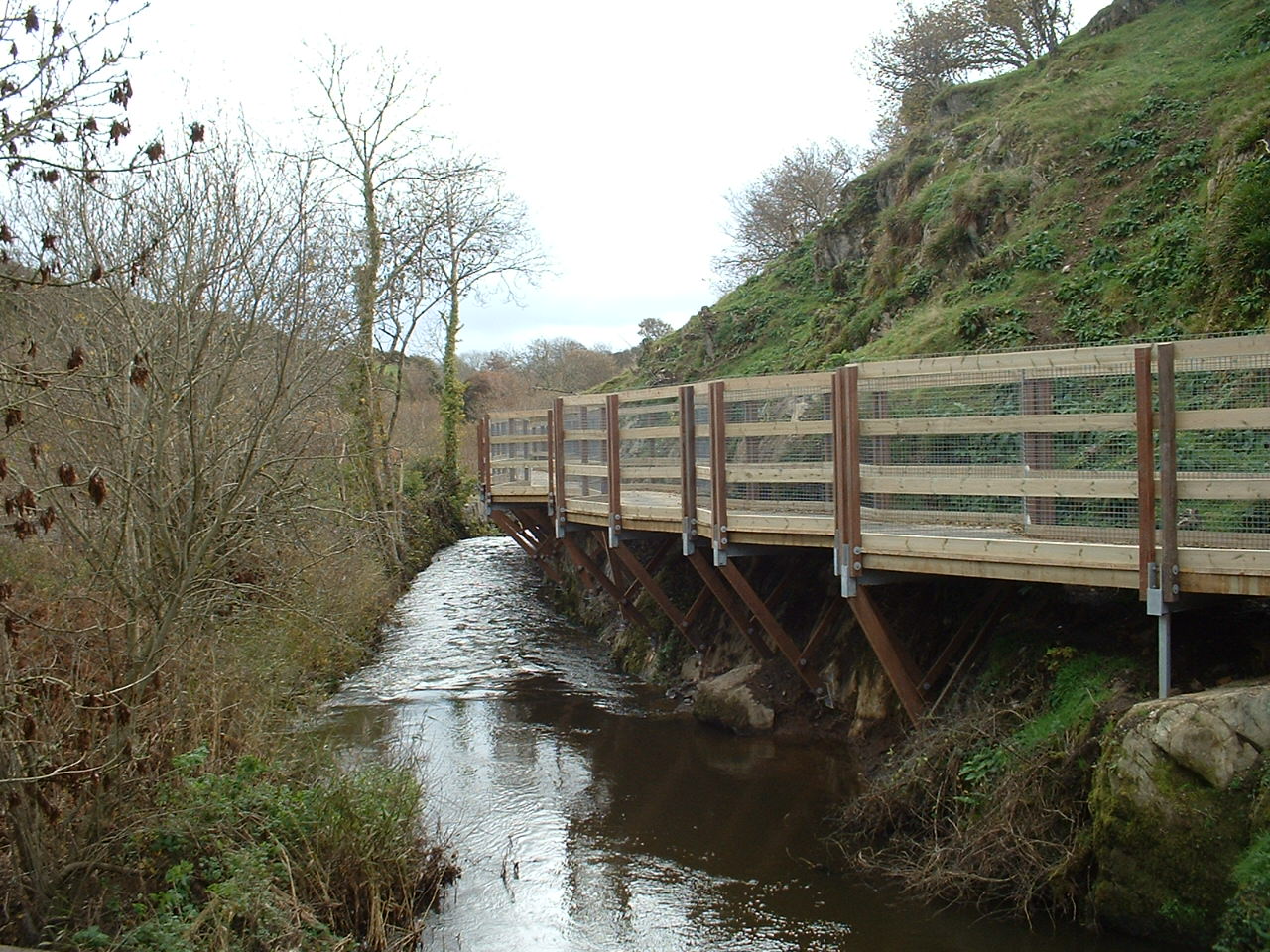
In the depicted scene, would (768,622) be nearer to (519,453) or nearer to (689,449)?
(689,449)

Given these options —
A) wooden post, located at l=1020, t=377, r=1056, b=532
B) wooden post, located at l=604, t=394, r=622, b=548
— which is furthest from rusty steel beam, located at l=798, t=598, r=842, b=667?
wooden post, located at l=1020, t=377, r=1056, b=532

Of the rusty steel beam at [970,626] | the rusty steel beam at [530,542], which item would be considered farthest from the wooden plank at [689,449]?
→ the rusty steel beam at [530,542]

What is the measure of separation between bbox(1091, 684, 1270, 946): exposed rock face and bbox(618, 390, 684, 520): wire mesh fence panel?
5.70 m

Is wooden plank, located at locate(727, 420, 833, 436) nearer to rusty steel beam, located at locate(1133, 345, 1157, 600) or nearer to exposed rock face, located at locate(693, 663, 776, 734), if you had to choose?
rusty steel beam, located at locate(1133, 345, 1157, 600)

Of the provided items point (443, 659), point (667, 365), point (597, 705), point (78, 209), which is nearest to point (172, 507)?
point (78, 209)

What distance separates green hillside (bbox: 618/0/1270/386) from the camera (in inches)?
463

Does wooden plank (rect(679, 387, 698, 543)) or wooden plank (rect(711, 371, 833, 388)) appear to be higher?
wooden plank (rect(711, 371, 833, 388))

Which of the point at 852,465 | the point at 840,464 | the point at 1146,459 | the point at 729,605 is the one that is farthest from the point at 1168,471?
the point at 729,605

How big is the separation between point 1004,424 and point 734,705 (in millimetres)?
4493

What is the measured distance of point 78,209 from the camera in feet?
31.4

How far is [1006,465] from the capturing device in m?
7.84

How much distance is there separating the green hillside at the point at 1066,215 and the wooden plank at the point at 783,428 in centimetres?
391

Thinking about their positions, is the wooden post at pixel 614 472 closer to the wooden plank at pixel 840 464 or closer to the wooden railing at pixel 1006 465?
the wooden railing at pixel 1006 465

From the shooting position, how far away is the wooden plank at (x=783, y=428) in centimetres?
886
